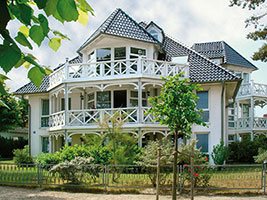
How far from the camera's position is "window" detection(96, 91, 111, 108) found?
1085 inches

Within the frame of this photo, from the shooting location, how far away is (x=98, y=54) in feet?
91.2

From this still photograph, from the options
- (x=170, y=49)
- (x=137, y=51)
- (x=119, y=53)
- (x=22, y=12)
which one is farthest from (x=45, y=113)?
(x=22, y=12)

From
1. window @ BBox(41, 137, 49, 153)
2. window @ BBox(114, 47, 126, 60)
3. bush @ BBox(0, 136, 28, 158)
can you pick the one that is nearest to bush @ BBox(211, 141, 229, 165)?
window @ BBox(114, 47, 126, 60)

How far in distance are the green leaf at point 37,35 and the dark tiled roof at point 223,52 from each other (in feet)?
119

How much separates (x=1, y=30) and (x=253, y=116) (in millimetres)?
35682

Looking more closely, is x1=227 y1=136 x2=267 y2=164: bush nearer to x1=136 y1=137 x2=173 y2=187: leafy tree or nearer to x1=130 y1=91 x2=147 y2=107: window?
x1=130 y1=91 x2=147 y2=107: window

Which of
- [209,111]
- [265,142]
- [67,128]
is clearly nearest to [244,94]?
[265,142]

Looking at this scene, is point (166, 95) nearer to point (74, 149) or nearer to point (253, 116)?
point (74, 149)

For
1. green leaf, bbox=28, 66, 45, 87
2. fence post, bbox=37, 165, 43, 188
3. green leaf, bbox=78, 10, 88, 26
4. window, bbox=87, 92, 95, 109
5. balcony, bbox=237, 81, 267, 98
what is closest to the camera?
green leaf, bbox=28, 66, 45, 87

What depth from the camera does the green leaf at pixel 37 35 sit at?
1.54 meters

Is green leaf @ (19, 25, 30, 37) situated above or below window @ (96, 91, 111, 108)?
below

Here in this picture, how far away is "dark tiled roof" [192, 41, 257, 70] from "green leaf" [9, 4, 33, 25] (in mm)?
36407

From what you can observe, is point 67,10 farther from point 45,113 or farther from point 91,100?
point 45,113

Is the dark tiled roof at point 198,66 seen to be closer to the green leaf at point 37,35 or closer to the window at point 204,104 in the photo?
the window at point 204,104
